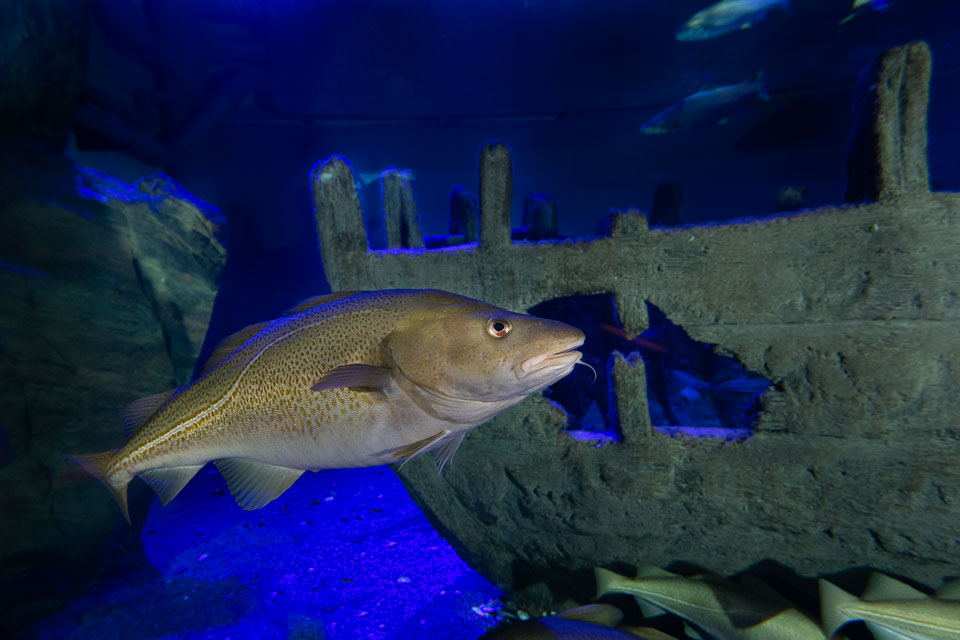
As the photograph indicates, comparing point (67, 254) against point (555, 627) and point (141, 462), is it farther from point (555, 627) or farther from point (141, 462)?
point (555, 627)

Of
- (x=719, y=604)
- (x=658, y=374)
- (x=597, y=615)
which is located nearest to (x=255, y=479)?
(x=597, y=615)

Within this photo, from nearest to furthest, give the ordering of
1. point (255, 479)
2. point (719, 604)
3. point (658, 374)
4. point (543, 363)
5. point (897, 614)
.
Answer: point (543, 363)
point (255, 479)
point (897, 614)
point (719, 604)
point (658, 374)

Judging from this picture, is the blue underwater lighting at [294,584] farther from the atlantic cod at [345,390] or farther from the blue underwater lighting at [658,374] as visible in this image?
the atlantic cod at [345,390]

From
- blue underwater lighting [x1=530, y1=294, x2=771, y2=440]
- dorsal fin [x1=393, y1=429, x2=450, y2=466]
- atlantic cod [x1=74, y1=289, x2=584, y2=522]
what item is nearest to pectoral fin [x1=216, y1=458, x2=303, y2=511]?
atlantic cod [x1=74, y1=289, x2=584, y2=522]

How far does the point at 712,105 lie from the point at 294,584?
10.2 metres

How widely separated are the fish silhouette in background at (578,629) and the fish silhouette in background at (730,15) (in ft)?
35.1

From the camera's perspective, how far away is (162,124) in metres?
9.64

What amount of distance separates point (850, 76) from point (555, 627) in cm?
1535

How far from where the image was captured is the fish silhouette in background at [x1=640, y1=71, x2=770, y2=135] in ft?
22.7

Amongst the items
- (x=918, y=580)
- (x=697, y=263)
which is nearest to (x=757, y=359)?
(x=697, y=263)

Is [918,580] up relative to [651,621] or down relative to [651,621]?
up

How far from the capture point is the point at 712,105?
708 centimetres

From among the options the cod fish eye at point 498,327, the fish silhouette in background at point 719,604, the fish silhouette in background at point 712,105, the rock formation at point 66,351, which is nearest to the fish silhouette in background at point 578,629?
the fish silhouette in background at point 719,604

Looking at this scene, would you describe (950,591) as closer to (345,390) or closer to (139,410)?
(345,390)
